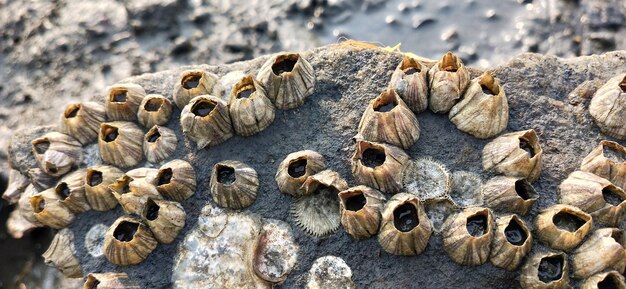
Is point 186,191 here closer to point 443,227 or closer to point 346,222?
point 346,222

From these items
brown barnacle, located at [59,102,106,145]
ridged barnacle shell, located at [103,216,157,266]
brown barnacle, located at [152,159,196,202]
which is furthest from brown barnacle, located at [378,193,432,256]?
brown barnacle, located at [59,102,106,145]

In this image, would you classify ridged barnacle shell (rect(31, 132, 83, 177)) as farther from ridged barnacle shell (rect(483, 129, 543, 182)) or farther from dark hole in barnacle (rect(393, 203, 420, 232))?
ridged barnacle shell (rect(483, 129, 543, 182))

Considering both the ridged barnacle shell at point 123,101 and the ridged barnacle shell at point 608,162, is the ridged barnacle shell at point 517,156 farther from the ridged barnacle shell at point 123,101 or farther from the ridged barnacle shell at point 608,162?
the ridged barnacle shell at point 123,101

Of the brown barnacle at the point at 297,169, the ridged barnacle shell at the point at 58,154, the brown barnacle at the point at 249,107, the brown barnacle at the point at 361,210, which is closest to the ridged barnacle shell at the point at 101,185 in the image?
the ridged barnacle shell at the point at 58,154

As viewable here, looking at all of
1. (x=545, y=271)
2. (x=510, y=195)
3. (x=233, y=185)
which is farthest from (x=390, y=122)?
(x=545, y=271)

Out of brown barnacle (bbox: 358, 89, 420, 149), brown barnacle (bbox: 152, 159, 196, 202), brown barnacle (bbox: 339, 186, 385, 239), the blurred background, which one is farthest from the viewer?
the blurred background

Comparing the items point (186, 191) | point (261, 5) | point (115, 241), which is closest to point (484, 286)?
point (186, 191)
